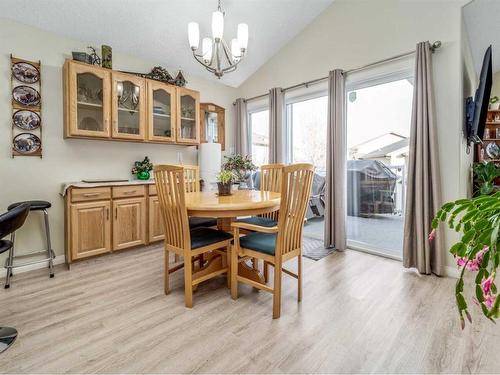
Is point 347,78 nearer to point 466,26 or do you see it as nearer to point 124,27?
point 466,26

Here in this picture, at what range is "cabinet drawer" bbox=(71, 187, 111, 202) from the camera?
2.78m

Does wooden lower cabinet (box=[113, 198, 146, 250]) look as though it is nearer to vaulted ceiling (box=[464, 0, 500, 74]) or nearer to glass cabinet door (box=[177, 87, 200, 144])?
glass cabinet door (box=[177, 87, 200, 144])

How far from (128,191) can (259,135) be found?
7.97ft

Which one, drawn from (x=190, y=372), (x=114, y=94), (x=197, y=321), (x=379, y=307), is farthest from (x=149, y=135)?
(x=379, y=307)

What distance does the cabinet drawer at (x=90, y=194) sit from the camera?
2778mm

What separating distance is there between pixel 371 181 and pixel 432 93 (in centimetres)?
123

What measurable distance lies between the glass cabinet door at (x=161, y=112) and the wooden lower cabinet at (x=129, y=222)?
888mm

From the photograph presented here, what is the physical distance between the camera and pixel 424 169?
2.58 m

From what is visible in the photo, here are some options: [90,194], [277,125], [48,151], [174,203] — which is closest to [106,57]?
[48,151]

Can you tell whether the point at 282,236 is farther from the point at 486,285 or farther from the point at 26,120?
the point at 26,120

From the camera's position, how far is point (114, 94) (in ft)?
10.1

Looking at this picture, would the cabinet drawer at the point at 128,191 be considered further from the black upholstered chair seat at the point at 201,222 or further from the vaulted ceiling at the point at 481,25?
the vaulted ceiling at the point at 481,25

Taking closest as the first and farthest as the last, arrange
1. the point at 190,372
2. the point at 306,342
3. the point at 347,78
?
the point at 190,372, the point at 306,342, the point at 347,78

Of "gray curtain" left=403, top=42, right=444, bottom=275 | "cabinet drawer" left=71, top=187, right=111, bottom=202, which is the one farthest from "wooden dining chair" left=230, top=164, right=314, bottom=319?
"cabinet drawer" left=71, top=187, right=111, bottom=202
